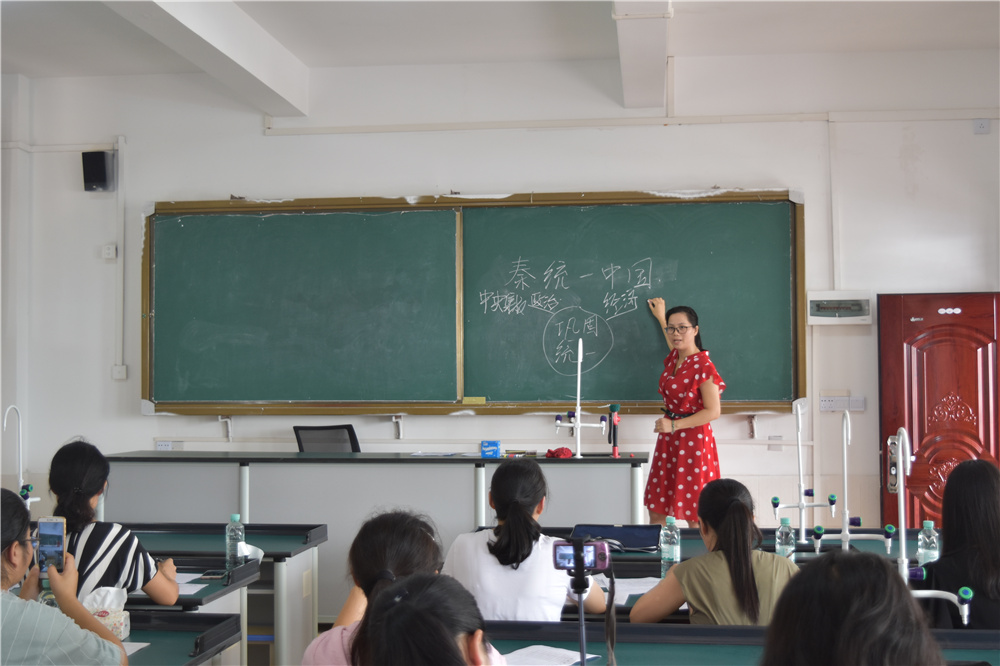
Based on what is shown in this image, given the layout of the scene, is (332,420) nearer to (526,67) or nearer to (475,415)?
(475,415)

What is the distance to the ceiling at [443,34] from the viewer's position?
443 centimetres

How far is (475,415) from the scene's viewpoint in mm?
5273

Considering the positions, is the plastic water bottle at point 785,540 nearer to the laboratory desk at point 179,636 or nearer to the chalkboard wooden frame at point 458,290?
the laboratory desk at point 179,636

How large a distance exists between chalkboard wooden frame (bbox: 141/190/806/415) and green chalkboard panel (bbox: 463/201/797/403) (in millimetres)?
36

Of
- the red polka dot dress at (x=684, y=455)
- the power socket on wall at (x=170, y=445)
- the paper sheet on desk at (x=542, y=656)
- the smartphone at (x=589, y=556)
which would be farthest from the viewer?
the power socket on wall at (x=170, y=445)

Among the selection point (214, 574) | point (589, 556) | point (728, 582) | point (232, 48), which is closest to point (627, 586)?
point (728, 582)

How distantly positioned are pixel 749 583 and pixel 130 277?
4762 mm

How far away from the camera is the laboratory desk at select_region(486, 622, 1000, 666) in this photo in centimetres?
172

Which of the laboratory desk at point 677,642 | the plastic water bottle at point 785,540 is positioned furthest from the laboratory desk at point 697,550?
the laboratory desk at point 677,642

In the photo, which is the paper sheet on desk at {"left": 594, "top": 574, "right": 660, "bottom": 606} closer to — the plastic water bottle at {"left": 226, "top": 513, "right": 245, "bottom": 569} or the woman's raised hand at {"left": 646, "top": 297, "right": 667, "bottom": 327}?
the plastic water bottle at {"left": 226, "top": 513, "right": 245, "bottom": 569}

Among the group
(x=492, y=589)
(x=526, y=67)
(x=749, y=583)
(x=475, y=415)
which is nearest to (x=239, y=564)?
(x=492, y=589)

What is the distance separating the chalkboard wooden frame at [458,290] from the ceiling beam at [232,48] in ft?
2.20

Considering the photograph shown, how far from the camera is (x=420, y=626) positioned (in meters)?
1.07

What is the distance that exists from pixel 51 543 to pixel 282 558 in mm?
1086
